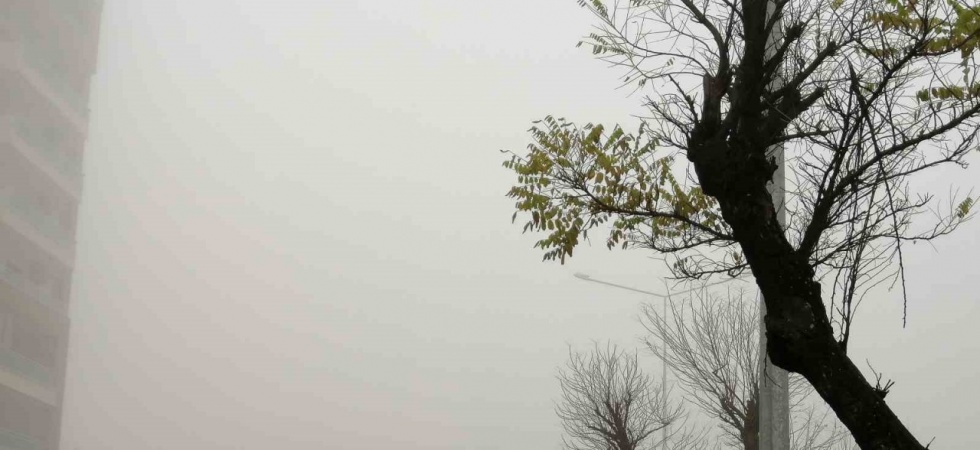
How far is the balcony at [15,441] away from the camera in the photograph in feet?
136

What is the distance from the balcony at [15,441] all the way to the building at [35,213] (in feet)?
0.17

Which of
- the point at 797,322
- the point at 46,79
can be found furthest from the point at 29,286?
the point at 797,322

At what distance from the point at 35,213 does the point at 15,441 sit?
1180 cm

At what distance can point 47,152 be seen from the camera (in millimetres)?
50156

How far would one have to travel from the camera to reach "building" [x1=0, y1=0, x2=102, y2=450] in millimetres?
45031

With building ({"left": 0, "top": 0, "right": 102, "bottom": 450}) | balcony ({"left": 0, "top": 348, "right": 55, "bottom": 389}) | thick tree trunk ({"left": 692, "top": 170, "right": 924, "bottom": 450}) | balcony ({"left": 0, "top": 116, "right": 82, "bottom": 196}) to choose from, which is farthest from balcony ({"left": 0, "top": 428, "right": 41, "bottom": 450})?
thick tree trunk ({"left": 692, "top": 170, "right": 924, "bottom": 450})

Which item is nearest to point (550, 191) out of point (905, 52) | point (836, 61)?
point (836, 61)

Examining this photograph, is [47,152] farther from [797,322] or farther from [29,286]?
[797,322]

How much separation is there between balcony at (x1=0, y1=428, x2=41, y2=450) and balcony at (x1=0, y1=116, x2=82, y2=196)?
12.5 m

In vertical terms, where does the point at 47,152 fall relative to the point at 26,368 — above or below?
above

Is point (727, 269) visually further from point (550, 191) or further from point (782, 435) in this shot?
point (782, 435)

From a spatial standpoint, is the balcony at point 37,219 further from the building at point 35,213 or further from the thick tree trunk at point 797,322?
the thick tree trunk at point 797,322

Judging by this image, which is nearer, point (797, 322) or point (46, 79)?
point (797, 322)

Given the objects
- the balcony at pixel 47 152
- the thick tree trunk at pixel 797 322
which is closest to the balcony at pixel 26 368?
the balcony at pixel 47 152
